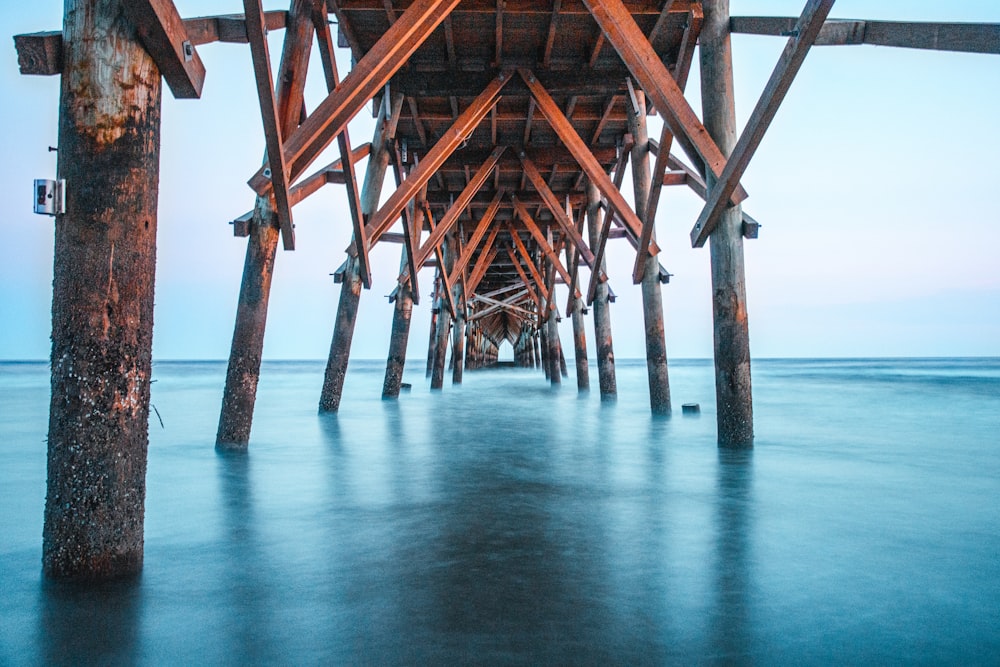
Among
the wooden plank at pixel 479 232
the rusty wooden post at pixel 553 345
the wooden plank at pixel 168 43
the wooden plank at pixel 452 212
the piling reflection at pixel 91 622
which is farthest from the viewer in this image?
the rusty wooden post at pixel 553 345

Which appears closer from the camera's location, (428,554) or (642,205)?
(428,554)

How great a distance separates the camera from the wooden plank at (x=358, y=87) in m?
4.61

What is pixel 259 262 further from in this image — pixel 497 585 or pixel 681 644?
pixel 681 644

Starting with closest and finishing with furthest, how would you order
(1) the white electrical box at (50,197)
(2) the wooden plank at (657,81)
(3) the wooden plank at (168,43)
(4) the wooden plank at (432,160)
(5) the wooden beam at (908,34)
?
(1) the white electrical box at (50,197)
(3) the wooden plank at (168,43)
(5) the wooden beam at (908,34)
(2) the wooden plank at (657,81)
(4) the wooden plank at (432,160)

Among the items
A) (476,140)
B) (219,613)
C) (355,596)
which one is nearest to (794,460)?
(355,596)

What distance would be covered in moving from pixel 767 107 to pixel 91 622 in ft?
13.5

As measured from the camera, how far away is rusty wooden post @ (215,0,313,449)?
4.85 meters

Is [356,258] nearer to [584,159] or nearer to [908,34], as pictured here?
[584,159]

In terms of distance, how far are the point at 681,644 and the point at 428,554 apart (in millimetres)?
1079

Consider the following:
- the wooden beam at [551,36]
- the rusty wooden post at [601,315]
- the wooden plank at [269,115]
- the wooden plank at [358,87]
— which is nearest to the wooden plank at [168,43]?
the wooden plank at [269,115]

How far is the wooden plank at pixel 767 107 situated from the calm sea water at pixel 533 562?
1881mm

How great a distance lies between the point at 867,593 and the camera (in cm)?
203

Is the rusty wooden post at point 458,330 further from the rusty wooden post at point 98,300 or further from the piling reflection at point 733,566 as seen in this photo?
the rusty wooden post at point 98,300

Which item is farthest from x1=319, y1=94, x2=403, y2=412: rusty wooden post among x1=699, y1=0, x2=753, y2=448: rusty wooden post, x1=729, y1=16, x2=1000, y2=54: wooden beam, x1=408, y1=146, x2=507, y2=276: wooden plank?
x1=729, y1=16, x2=1000, y2=54: wooden beam
